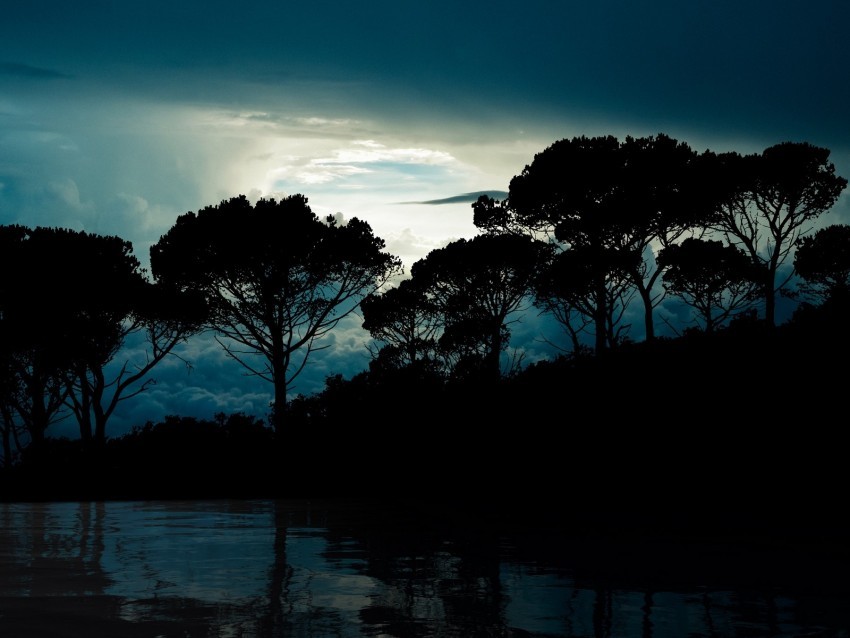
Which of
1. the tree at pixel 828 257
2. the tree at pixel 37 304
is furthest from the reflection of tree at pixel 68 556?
the tree at pixel 828 257

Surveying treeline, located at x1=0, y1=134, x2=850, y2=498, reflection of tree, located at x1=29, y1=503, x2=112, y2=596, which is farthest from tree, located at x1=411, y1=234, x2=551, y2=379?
reflection of tree, located at x1=29, y1=503, x2=112, y2=596

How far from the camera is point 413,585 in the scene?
22.5 ft

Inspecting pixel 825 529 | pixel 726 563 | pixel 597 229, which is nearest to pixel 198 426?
pixel 597 229

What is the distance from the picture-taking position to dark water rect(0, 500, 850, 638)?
5.11 meters

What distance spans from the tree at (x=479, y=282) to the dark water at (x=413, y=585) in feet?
78.5

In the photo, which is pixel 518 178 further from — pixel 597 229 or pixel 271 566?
pixel 271 566

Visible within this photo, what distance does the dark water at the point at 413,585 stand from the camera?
5113 millimetres

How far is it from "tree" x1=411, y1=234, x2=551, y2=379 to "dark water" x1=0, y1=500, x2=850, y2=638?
78.5 feet

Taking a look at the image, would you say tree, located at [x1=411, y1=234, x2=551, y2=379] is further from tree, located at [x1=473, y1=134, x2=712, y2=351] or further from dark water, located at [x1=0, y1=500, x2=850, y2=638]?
dark water, located at [x1=0, y1=500, x2=850, y2=638]

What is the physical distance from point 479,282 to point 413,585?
99.4 ft

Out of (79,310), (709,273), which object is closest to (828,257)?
(709,273)

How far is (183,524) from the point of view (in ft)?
A: 45.1

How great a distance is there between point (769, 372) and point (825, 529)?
5.74 m

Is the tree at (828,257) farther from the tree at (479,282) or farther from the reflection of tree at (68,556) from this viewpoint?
the reflection of tree at (68,556)
